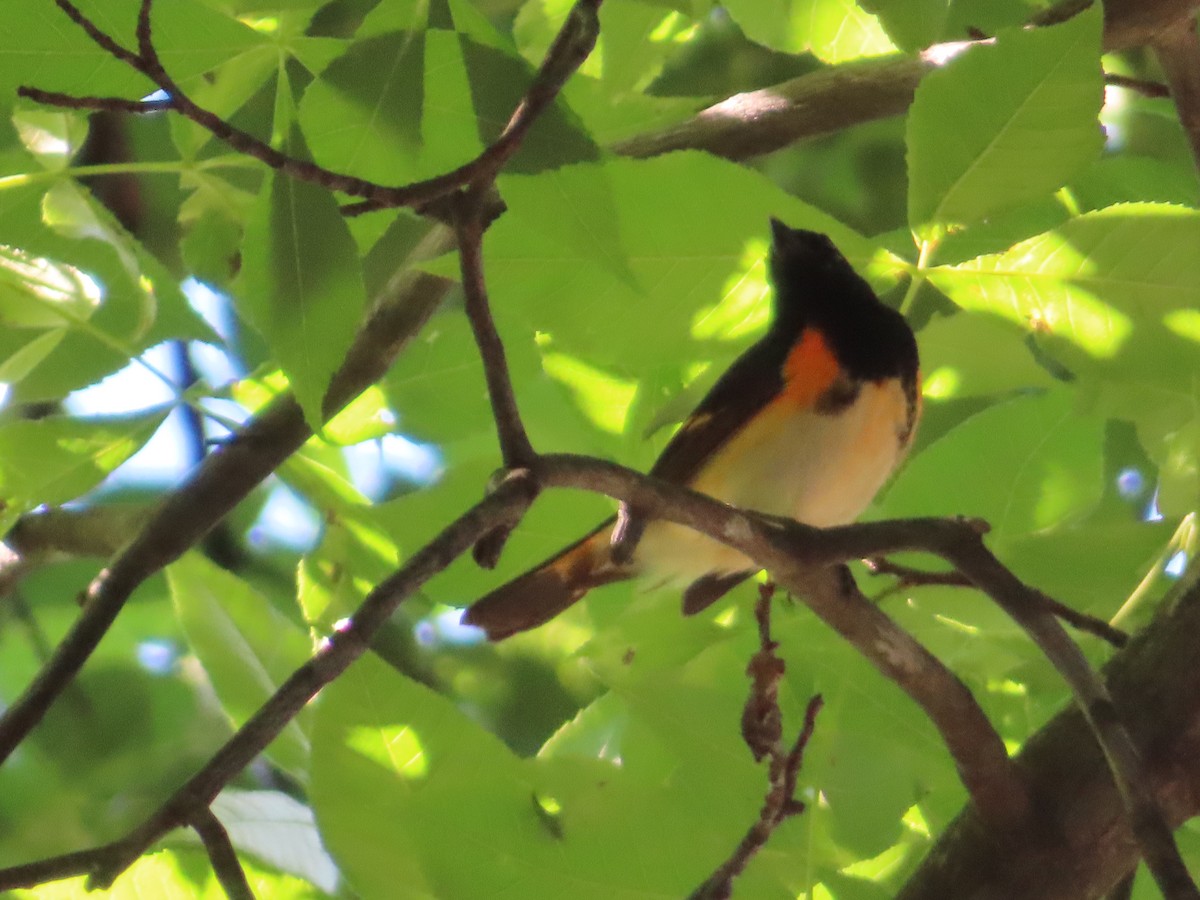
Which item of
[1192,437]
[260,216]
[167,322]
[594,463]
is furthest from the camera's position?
[167,322]

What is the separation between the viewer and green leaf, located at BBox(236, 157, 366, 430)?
1.10 m

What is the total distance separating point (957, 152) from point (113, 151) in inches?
95.9

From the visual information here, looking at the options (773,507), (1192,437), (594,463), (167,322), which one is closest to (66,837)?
(167,322)

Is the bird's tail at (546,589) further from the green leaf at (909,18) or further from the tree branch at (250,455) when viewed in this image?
the green leaf at (909,18)

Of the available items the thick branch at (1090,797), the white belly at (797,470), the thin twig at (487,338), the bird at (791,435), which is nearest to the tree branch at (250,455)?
the bird at (791,435)

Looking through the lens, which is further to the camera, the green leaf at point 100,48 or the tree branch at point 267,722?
the green leaf at point 100,48

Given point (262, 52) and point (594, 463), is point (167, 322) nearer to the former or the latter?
point (262, 52)

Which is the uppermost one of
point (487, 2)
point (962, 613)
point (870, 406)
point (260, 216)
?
point (487, 2)

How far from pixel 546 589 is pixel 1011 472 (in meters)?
0.65

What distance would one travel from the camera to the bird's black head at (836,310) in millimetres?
1951

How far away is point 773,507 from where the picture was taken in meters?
2.07

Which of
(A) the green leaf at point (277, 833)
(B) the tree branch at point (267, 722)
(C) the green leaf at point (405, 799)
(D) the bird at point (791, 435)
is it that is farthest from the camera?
(D) the bird at point (791, 435)

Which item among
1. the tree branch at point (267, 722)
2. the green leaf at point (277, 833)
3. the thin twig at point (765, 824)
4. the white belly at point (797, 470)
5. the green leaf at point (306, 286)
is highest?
the green leaf at point (306, 286)

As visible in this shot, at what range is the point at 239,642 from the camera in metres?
1.66
